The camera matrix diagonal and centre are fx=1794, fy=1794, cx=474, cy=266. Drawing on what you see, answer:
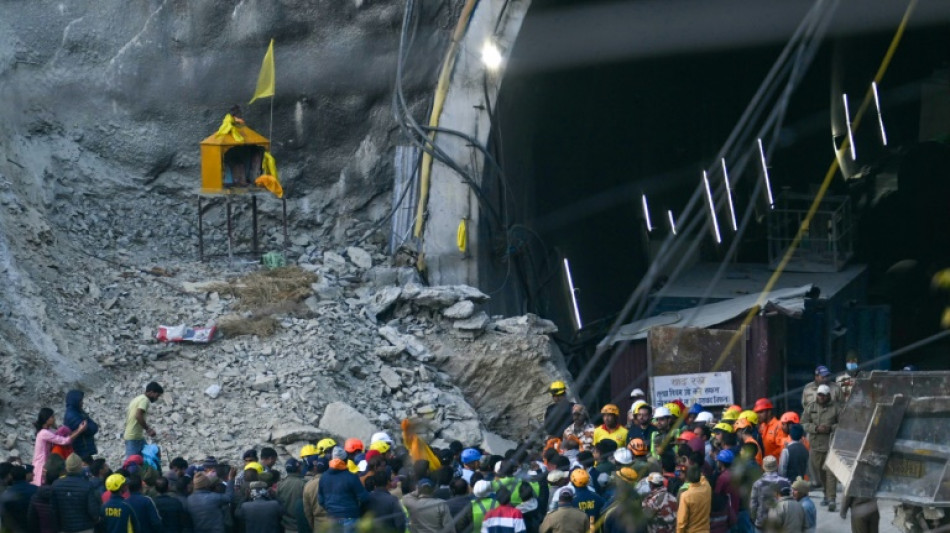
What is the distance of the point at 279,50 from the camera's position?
2266cm

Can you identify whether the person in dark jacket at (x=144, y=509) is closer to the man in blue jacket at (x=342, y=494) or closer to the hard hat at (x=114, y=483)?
the hard hat at (x=114, y=483)

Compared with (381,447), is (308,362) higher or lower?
higher

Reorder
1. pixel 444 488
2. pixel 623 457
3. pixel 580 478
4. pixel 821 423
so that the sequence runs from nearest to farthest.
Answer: pixel 580 478 < pixel 444 488 < pixel 623 457 < pixel 821 423

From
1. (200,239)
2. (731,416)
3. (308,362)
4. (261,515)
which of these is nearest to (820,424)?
(731,416)

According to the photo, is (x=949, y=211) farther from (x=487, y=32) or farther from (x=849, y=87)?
(x=487, y=32)

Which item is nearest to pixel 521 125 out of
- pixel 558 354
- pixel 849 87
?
pixel 558 354

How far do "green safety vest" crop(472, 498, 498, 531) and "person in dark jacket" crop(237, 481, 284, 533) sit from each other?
1.87 metres

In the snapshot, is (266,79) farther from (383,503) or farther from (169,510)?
(383,503)

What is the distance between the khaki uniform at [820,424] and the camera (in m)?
16.5

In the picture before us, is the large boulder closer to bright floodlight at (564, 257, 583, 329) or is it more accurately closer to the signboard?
the signboard

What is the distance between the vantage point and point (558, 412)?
57.6 ft

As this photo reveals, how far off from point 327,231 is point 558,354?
352 centimetres

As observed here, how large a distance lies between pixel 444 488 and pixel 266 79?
349 inches

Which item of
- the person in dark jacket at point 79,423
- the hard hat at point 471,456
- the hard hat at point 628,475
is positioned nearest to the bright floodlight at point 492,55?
the person in dark jacket at point 79,423
